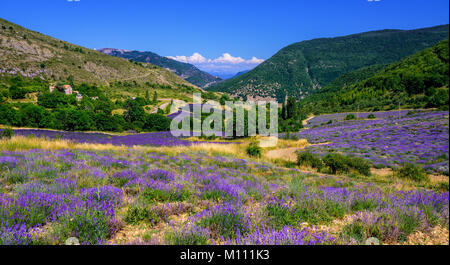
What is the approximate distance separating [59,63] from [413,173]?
111 m

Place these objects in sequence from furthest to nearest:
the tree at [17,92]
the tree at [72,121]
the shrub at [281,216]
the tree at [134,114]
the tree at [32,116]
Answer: the tree at [134,114], the tree at [17,92], the tree at [72,121], the tree at [32,116], the shrub at [281,216]

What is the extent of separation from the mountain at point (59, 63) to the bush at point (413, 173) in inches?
3384

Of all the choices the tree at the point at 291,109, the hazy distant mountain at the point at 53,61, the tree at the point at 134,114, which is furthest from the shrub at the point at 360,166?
the hazy distant mountain at the point at 53,61

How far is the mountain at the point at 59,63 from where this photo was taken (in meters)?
72.2

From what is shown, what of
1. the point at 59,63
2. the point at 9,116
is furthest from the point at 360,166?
the point at 59,63

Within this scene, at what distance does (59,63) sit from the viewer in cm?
8231

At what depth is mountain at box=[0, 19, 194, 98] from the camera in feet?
237

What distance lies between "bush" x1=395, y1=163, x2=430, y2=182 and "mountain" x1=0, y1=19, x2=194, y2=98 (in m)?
86.0

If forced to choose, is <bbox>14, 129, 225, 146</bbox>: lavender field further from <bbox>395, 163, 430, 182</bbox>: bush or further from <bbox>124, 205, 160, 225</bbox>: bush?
<bbox>395, 163, 430, 182</bbox>: bush

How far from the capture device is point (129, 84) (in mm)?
95750

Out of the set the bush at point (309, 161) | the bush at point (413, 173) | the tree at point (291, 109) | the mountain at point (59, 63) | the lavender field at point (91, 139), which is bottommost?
the bush at point (309, 161)

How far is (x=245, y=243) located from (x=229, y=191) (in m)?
2.02

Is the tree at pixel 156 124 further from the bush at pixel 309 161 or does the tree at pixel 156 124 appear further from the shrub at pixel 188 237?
the shrub at pixel 188 237
